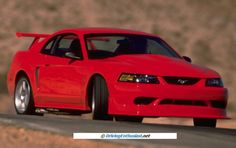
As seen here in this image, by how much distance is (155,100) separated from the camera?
12.3 meters

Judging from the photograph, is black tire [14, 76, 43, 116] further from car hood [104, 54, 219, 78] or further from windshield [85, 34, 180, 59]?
car hood [104, 54, 219, 78]

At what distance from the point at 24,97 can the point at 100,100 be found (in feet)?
8.34

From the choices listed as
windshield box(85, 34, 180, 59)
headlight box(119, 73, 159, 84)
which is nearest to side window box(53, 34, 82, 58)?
windshield box(85, 34, 180, 59)

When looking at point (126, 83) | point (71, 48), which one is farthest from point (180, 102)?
point (71, 48)

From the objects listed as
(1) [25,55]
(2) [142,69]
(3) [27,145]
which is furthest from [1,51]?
(3) [27,145]

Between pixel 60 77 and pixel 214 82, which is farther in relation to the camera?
pixel 60 77

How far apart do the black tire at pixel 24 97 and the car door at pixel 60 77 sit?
258mm

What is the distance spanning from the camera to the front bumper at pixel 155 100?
12281mm

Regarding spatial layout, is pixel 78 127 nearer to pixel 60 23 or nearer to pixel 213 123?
pixel 213 123

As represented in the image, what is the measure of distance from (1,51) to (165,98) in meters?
32.9

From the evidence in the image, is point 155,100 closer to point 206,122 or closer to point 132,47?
point 206,122

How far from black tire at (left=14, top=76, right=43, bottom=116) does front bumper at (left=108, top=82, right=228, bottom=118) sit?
225cm

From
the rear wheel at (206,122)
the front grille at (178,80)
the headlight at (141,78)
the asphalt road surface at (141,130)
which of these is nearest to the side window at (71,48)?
the headlight at (141,78)

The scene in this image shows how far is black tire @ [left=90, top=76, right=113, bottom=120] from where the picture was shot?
488 inches
